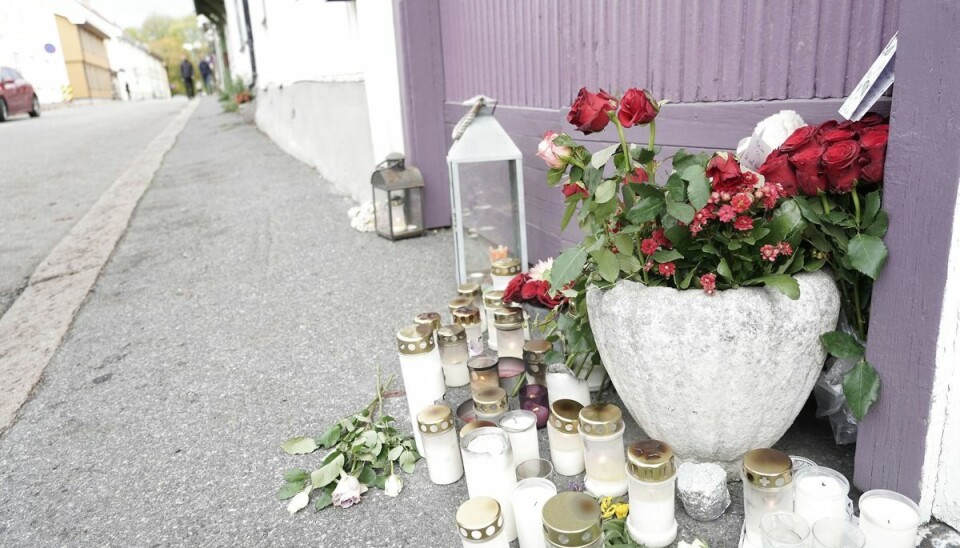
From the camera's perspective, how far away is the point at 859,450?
1.78 metres

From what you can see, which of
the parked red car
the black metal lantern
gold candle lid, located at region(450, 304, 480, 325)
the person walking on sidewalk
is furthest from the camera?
the person walking on sidewalk

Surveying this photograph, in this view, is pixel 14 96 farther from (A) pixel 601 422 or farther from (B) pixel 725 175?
(B) pixel 725 175

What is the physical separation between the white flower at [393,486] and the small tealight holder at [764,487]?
0.96 m

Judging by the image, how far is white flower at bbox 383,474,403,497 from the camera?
2039 mm

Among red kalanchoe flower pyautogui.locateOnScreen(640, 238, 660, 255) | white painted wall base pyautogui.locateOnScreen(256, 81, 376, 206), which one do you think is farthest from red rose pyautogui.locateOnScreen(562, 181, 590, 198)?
white painted wall base pyautogui.locateOnScreen(256, 81, 376, 206)

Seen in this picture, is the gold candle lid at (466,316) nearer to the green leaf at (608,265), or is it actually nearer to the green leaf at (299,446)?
the green leaf at (299,446)

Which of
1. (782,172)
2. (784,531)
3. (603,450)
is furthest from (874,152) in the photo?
(603,450)

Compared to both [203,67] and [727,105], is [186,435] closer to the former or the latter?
[727,105]

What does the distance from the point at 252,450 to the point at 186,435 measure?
0.31 m

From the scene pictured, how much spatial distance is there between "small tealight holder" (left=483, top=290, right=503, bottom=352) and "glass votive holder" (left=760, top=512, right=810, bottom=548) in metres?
1.44

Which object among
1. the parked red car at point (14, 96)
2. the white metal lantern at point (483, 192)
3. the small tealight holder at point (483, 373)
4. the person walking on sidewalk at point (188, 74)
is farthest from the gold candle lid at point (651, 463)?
the person walking on sidewalk at point (188, 74)

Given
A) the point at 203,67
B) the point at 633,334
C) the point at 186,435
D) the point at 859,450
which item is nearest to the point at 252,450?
the point at 186,435

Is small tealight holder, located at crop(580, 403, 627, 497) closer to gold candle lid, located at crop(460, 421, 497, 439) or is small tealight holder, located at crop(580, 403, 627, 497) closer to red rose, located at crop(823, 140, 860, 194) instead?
gold candle lid, located at crop(460, 421, 497, 439)

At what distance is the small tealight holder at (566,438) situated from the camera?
2.00m
